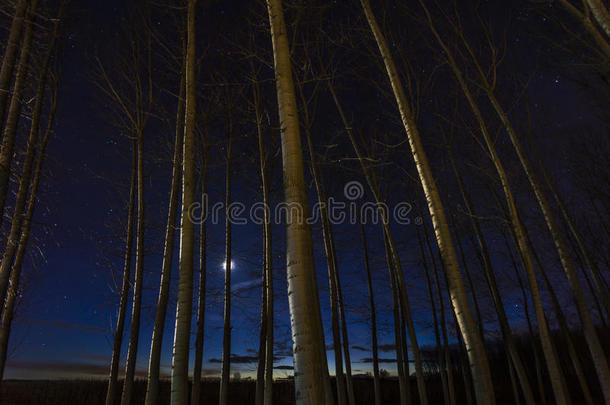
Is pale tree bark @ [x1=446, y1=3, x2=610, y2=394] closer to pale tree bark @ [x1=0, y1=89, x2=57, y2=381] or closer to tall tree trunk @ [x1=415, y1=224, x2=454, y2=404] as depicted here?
tall tree trunk @ [x1=415, y1=224, x2=454, y2=404]

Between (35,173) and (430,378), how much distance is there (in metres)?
27.2

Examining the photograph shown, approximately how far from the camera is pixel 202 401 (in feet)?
60.0

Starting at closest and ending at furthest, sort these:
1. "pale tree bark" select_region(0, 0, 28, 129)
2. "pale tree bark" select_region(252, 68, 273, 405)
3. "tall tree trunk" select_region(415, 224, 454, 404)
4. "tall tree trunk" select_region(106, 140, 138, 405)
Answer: "pale tree bark" select_region(0, 0, 28, 129) < "tall tree trunk" select_region(106, 140, 138, 405) < "pale tree bark" select_region(252, 68, 273, 405) < "tall tree trunk" select_region(415, 224, 454, 404)

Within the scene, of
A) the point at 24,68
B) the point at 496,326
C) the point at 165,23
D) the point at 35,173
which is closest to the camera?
the point at 24,68

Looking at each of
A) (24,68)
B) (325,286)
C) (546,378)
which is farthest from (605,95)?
(546,378)

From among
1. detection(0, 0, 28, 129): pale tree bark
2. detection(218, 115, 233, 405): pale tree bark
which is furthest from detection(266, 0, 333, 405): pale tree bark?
detection(218, 115, 233, 405): pale tree bark

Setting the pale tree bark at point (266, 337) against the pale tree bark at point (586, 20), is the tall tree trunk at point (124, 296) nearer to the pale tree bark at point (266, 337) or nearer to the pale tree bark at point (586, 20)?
the pale tree bark at point (266, 337)

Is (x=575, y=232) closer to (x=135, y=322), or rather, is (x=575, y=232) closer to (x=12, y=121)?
(x=135, y=322)

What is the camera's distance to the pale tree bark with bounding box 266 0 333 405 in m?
2.53

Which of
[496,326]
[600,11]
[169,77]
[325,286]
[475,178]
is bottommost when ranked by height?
[496,326]

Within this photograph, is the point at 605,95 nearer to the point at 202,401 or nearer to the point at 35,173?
the point at 35,173

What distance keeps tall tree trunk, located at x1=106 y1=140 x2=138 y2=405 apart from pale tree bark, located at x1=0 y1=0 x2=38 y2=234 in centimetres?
263

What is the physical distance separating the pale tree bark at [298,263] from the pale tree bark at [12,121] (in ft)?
9.91

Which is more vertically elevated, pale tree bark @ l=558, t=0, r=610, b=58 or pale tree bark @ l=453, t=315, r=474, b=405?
pale tree bark @ l=558, t=0, r=610, b=58
